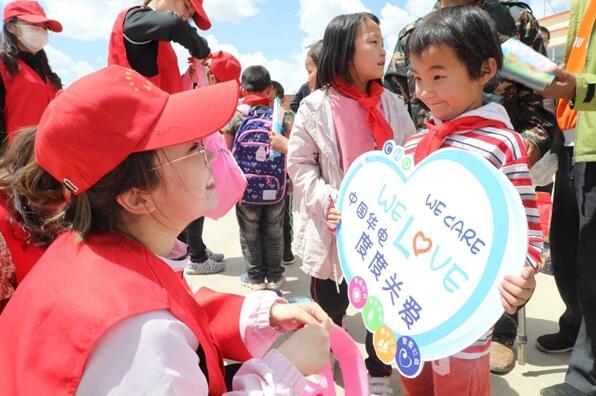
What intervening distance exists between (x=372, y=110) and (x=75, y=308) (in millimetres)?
1416

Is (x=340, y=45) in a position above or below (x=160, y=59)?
above

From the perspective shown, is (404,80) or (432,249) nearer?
(432,249)

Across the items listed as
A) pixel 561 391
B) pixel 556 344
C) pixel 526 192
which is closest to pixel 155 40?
pixel 526 192

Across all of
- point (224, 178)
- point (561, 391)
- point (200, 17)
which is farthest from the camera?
point (200, 17)

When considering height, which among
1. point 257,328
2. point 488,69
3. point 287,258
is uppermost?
point 488,69

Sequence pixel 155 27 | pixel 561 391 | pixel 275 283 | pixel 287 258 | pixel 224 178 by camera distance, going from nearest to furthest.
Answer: pixel 224 178, pixel 561 391, pixel 155 27, pixel 275 283, pixel 287 258

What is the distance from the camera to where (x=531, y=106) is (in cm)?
181

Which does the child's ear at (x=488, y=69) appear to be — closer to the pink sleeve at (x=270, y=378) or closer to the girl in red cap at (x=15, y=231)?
the pink sleeve at (x=270, y=378)

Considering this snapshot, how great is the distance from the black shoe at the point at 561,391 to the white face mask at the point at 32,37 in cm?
361

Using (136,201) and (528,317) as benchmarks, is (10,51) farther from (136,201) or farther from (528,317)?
(528,317)

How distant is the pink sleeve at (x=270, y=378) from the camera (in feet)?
2.88

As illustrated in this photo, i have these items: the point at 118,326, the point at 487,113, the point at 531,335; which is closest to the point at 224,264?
the point at 531,335

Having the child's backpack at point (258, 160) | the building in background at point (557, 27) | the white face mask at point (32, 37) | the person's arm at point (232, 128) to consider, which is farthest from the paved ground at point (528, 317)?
the building in background at point (557, 27)

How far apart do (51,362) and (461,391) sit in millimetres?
1171
